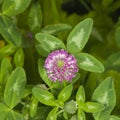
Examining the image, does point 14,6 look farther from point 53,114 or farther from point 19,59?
point 53,114

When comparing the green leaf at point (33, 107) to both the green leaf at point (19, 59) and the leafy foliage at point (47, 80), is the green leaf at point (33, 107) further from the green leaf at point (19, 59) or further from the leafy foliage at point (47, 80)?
the green leaf at point (19, 59)

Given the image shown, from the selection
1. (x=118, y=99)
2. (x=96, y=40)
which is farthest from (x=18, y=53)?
(x=96, y=40)

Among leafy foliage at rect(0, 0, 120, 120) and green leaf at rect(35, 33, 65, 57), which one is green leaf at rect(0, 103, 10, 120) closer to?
leafy foliage at rect(0, 0, 120, 120)

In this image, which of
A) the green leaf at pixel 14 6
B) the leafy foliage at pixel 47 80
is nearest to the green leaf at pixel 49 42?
the leafy foliage at pixel 47 80

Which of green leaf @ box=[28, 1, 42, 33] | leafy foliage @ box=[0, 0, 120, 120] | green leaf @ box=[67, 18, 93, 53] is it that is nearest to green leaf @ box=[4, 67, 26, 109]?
leafy foliage @ box=[0, 0, 120, 120]

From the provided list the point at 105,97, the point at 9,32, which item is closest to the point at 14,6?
the point at 9,32

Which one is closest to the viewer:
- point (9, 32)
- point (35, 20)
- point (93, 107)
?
point (93, 107)

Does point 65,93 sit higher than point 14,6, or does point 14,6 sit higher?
point 14,6
